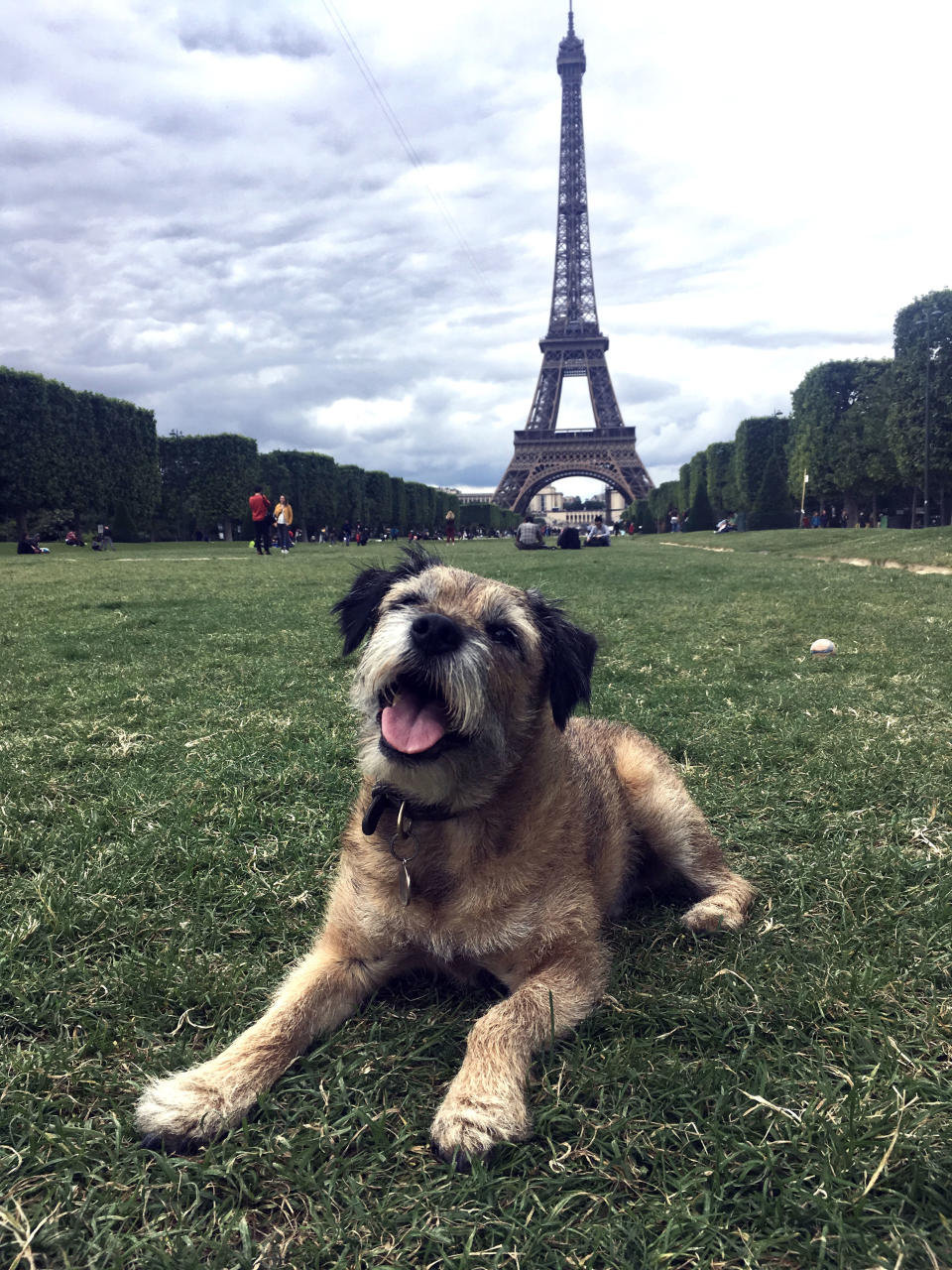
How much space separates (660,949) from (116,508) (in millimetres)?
56394

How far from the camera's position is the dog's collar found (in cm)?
275

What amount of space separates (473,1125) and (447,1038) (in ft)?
1.56

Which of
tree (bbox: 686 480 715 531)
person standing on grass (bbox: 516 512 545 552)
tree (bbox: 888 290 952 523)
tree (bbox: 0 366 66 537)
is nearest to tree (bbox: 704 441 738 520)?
tree (bbox: 686 480 715 531)

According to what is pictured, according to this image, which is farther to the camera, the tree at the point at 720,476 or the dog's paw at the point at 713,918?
the tree at the point at 720,476

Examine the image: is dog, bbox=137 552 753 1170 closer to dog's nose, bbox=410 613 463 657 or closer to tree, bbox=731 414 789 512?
dog's nose, bbox=410 613 463 657

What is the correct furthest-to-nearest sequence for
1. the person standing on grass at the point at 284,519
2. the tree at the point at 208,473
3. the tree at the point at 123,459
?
the tree at the point at 208,473
the tree at the point at 123,459
the person standing on grass at the point at 284,519

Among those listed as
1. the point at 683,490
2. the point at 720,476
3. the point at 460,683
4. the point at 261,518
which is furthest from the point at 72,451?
the point at 683,490

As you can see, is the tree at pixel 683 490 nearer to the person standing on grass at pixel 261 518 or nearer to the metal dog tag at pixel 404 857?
the person standing on grass at pixel 261 518

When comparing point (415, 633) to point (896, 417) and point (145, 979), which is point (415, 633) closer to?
point (145, 979)

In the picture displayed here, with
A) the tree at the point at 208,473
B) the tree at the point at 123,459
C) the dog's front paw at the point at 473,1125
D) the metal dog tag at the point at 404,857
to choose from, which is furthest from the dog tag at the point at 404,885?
the tree at the point at 208,473

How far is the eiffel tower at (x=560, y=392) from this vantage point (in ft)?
295

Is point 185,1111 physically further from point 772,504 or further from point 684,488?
point 684,488

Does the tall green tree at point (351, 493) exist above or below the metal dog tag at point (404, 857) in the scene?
above

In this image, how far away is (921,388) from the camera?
148ft
